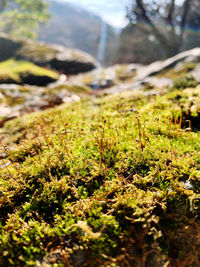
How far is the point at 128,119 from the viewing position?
4691mm

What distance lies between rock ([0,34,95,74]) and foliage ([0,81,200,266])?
12.3 metres

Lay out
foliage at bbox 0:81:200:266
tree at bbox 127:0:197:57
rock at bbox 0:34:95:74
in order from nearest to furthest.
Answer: foliage at bbox 0:81:200:266
rock at bbox 0:34:95:74
tree at bbox 127:0:197:57

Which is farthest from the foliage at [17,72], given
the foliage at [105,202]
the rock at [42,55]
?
the foliage at [105,202]

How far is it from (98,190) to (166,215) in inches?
38.6

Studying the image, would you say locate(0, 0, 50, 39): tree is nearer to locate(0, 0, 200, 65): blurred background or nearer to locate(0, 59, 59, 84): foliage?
locate(0, 0, 200, 65): blurred background

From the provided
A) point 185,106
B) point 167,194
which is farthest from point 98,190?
point 185,106

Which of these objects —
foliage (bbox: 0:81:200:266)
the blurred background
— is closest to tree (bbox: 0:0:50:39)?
the blurred background

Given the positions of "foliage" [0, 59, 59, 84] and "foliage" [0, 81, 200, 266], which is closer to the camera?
"foliage" [0, 81, 200, 266]

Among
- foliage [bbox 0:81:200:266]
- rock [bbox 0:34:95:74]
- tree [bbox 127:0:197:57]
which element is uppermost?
tree [bbox 127:0:197:57]

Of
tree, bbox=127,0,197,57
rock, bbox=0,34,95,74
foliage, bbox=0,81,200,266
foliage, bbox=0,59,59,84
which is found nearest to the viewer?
foliage, bbox=0,81,200,266

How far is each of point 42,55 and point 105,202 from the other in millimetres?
14805

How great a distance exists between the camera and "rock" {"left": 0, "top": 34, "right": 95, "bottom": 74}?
14148 mm

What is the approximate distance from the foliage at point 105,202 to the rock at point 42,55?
40.4ft

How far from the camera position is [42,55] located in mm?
14797
